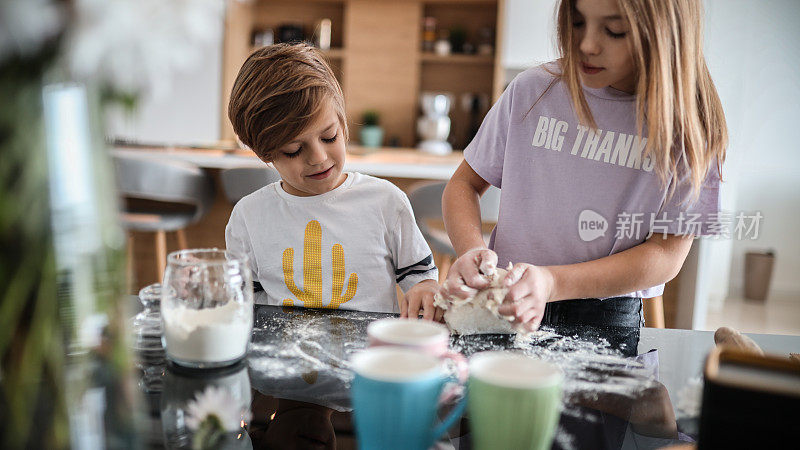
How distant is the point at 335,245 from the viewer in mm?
1260

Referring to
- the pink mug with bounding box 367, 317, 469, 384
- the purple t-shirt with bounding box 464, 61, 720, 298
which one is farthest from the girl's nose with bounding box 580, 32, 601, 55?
the pink mug with bounding box 367, 317, 469, 384

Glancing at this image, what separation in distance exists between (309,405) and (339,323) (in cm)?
29

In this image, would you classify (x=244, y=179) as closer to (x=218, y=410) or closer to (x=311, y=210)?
(x=311, y=210)

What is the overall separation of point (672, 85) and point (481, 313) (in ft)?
1.52

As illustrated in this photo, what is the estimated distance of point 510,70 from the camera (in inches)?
168

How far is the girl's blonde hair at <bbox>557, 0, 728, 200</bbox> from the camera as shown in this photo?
943 mm

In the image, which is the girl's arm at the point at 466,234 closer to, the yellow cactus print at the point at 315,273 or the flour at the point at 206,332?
the yellow cactus print at the point at 315,273

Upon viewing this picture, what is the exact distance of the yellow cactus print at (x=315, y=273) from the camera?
1.21m

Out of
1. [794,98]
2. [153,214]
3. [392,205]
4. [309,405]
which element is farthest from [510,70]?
[309,405]

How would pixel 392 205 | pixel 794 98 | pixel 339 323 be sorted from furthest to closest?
pixel 794 98 → pixel 392 205 → pixel 339 323

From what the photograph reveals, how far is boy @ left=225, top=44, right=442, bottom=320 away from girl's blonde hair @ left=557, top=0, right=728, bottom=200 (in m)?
0.42

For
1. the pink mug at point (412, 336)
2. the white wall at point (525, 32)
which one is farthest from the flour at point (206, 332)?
the white wall at point (525, 32)

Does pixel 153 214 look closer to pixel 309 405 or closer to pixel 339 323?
pixel 339 323

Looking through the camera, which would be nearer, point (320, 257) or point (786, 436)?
point (786, 436)
